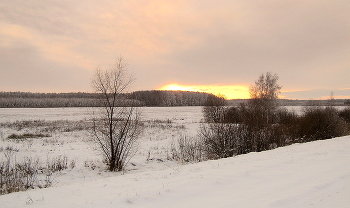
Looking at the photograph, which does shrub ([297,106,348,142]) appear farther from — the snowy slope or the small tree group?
the snowy slope

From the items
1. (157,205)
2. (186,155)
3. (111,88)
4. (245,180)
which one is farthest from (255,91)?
(157,205)

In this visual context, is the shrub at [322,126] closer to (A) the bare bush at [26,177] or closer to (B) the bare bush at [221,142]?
(B) the bare bush at [221,142]

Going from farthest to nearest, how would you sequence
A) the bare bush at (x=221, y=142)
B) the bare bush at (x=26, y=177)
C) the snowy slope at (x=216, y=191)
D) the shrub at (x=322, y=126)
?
the shrub at (x=322, y=126) < the bare bush at (x=221, y=142) < the bare bush at (x=26, y=177) < the snowy slope at (x=216, y=191)

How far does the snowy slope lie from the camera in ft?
14.5

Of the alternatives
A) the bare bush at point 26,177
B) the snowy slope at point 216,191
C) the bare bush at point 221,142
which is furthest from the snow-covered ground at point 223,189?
the bare bush at point 221,142

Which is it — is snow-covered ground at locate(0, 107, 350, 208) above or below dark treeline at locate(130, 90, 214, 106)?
below

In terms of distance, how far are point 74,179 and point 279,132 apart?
49.6 feet

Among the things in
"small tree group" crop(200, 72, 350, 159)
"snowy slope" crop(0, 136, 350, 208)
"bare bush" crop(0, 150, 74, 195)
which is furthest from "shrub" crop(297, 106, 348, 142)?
"bare bush" crop(0, 150, 74, 195)

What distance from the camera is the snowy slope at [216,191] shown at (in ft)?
14.5

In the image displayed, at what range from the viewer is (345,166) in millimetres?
6832

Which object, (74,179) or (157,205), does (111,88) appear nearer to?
(74,179)

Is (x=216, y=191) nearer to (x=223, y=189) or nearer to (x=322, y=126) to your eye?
(x=223, y=189)

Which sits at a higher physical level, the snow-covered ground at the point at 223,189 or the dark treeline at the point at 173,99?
the dark treeline at the point at 173,99

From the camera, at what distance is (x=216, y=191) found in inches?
199
